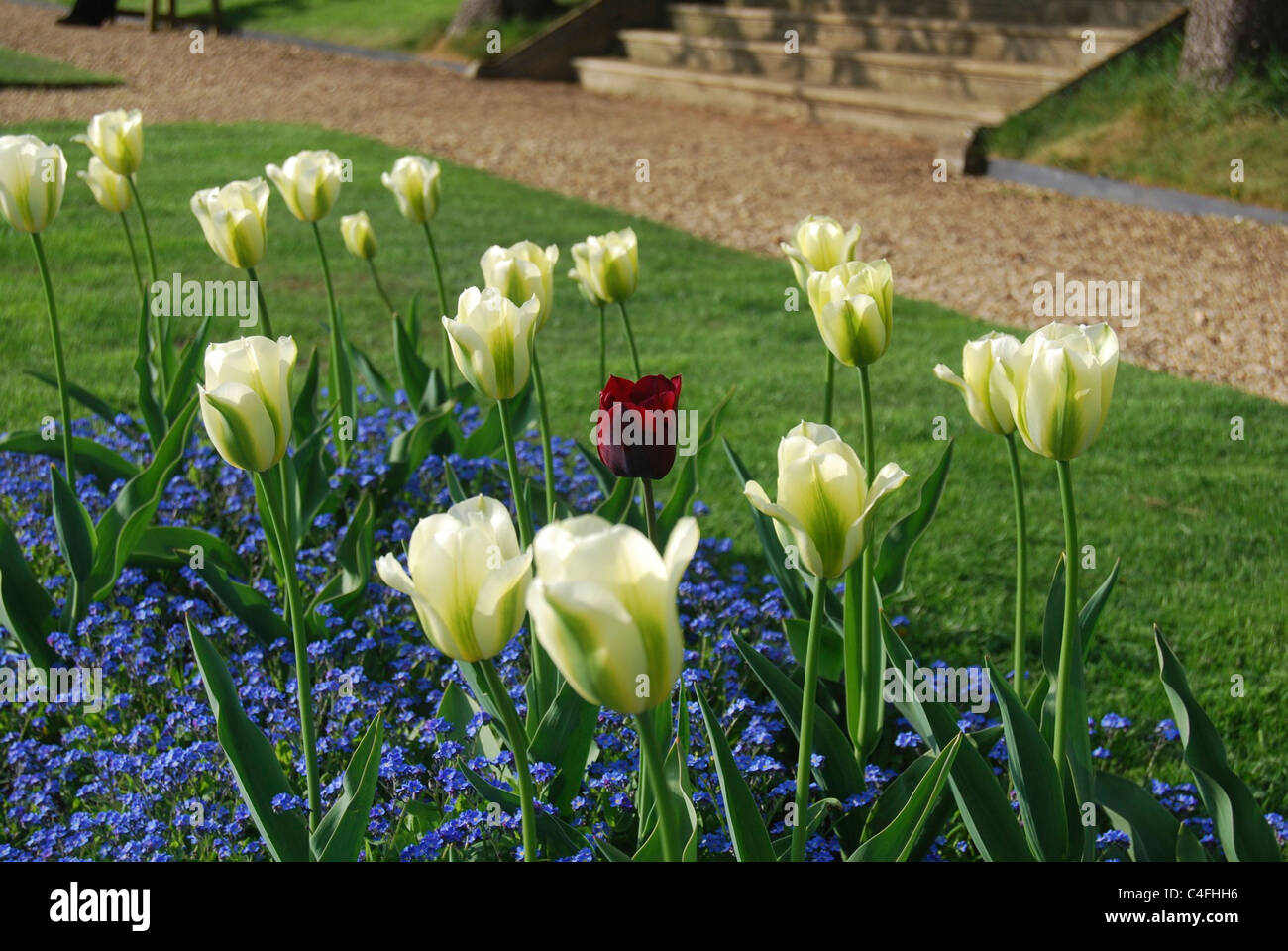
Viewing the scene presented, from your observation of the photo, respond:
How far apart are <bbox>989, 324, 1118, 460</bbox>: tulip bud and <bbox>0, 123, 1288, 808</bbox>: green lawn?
147 cm

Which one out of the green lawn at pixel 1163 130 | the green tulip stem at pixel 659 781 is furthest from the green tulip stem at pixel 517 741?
the green lawn at pixel 1163 130

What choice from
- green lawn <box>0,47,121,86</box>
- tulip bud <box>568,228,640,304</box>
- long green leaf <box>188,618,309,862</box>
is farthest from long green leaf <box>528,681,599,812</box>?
green lawn <box>0,47,121,86</box>

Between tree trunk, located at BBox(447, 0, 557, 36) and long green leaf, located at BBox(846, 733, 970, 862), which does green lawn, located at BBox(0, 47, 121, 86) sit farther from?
long green leaf, located at BBox(846, 733, 970, 862)

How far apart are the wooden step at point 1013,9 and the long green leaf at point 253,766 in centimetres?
1114

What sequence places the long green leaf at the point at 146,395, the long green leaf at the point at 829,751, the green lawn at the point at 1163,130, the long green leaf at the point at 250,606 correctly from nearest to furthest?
the long green leaf at the point at 829,751 < the long green leaf at the point at 250,606 < the long green leaf at the point at 146,395 < the green lawn at the point at 1163,130

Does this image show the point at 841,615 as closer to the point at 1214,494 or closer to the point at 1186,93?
the point at 1214,494

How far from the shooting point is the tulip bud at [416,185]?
140 inches

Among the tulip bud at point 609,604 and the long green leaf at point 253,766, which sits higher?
the tulip bud at point 609,604

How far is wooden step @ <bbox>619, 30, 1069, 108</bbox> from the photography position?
1074 centimetres

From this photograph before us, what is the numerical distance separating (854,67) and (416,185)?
9.44 metres

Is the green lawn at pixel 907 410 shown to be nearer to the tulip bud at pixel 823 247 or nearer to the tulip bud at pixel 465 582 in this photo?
the tulip bud at pixel 823 247

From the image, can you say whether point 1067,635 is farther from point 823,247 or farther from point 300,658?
point 300,658

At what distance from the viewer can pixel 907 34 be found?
1242 cm

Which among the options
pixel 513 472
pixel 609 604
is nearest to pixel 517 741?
pixel 609 604
